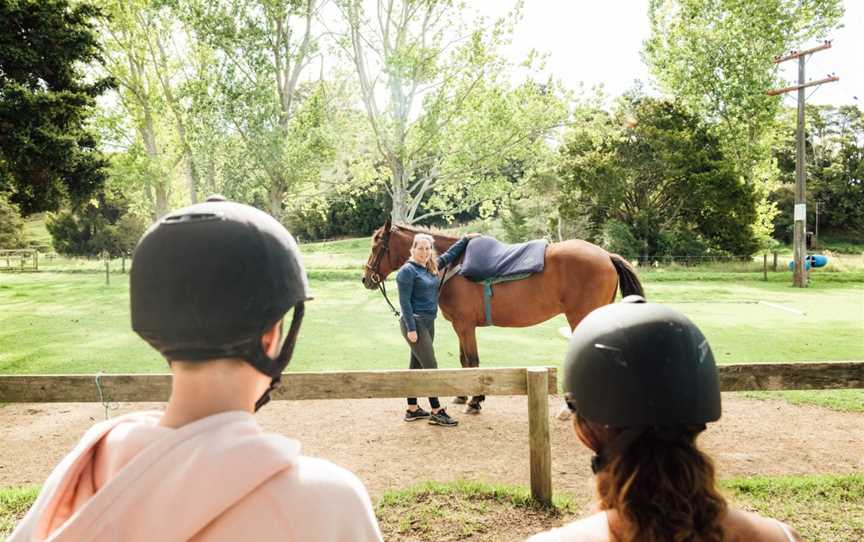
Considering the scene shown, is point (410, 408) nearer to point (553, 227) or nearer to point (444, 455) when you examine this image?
point (444, 455)

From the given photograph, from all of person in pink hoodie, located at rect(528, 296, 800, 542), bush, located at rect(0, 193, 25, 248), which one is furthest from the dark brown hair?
bush, located at rect(0, 193, 25, 248)

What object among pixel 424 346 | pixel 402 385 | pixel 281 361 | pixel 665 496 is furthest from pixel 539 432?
pixel 281 361

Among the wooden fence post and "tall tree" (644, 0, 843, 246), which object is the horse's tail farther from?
"tall tree" (644, 0, 843, 246)

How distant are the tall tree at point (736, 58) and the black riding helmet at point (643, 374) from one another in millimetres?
24867

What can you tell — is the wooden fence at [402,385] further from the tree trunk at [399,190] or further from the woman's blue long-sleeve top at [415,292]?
the tree trunk at [399,190]

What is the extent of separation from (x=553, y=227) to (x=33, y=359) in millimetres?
21765

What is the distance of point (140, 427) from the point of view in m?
0.83

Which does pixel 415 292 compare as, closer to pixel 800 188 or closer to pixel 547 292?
pixel 547 292

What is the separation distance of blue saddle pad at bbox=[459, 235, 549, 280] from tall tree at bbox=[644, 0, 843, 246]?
20443 mm

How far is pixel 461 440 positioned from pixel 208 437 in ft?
15.6

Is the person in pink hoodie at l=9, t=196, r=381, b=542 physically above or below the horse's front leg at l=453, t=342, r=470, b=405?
above

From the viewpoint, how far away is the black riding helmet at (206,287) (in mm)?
848

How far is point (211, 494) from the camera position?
716 mm

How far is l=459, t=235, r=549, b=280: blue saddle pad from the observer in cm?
611
